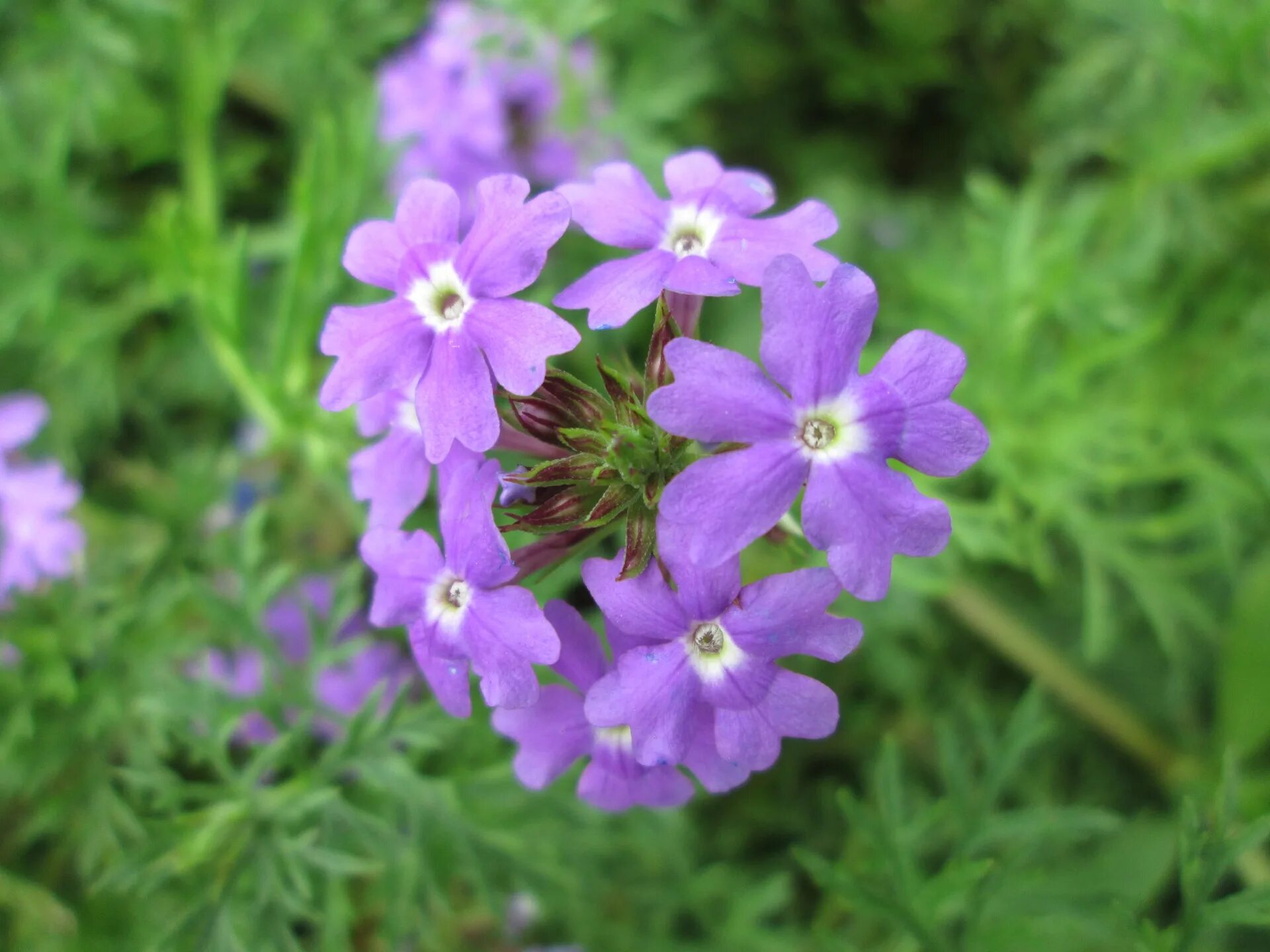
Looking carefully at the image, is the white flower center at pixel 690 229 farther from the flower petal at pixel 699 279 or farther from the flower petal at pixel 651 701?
the flower petal at pixel 651 701

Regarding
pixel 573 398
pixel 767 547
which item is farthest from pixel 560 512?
pixel 767 547

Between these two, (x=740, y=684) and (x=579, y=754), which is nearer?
(x=740, y=684)

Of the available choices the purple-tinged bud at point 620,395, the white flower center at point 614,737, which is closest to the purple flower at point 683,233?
the purple-tinged bud at point 620,395

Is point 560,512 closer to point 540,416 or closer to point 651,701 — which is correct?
point 540,416

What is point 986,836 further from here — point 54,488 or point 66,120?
A: point 66,120

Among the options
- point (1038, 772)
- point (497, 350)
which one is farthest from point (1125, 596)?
point (497, 350)

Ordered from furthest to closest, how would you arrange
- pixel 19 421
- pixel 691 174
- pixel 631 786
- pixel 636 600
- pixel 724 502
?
pixel 19 421 → pixel 691 174 → pixel 631 786 → pixel 636 600 → pixel 724 502
